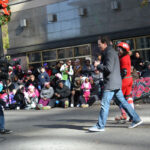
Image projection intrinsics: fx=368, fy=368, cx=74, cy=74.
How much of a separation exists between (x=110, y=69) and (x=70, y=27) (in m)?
15.5

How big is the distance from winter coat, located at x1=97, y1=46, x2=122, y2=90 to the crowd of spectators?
22.9 feet

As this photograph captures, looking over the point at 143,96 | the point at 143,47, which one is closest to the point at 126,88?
the point at 143,96

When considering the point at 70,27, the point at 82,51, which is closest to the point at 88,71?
the point at 82,51

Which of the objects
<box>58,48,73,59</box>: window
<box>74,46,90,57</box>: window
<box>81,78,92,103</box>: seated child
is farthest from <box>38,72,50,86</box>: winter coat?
<box>58,48,73,59</box>: window

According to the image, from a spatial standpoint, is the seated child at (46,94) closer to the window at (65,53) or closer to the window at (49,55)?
the window at (65,53)

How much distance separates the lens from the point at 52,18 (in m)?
23.0

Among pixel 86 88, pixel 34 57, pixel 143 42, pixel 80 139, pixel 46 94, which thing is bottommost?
pixel 80 139

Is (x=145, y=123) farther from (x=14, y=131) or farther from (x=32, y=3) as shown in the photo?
(x=32, y=3)

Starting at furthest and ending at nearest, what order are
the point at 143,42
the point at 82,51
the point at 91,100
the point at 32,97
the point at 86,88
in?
the point at 82,51, the point at 143,42, the point at 32,97, the point at 86,88, the point at 91,100

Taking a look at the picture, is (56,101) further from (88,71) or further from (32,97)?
(88,71)

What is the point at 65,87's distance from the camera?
16.3 m

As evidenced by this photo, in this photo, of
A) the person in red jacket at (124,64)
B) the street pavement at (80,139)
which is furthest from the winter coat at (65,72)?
the person in red jacket at (124,64)

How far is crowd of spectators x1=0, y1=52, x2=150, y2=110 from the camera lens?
1558 centimetres

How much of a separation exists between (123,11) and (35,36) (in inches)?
264
